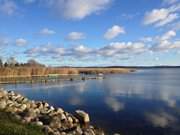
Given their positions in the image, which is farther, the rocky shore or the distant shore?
the distant shore

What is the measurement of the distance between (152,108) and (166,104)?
2.49m

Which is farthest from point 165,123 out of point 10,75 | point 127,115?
point 10,75

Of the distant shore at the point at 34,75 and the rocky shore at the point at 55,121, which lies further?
the distant shore at the point at 34,75

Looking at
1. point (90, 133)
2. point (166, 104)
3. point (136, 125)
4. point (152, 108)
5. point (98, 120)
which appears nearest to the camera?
point (90, 133)

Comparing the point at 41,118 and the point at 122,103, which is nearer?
the point at 41,118

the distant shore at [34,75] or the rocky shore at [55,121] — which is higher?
the distant shore at [34,75]

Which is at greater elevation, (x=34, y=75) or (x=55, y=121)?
(x=34, y=75)

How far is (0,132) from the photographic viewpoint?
32.3 ft

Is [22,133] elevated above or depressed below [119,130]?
above

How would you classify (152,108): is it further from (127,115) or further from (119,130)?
(119,130)

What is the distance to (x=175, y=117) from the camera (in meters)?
20.9

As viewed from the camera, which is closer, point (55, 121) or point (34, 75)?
point (55, 121)

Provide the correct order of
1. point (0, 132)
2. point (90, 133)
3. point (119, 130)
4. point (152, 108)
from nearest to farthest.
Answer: point (0, 132), point (90, 133), point (119, 130), point (152, 108)

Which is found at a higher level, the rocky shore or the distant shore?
the distant shore
